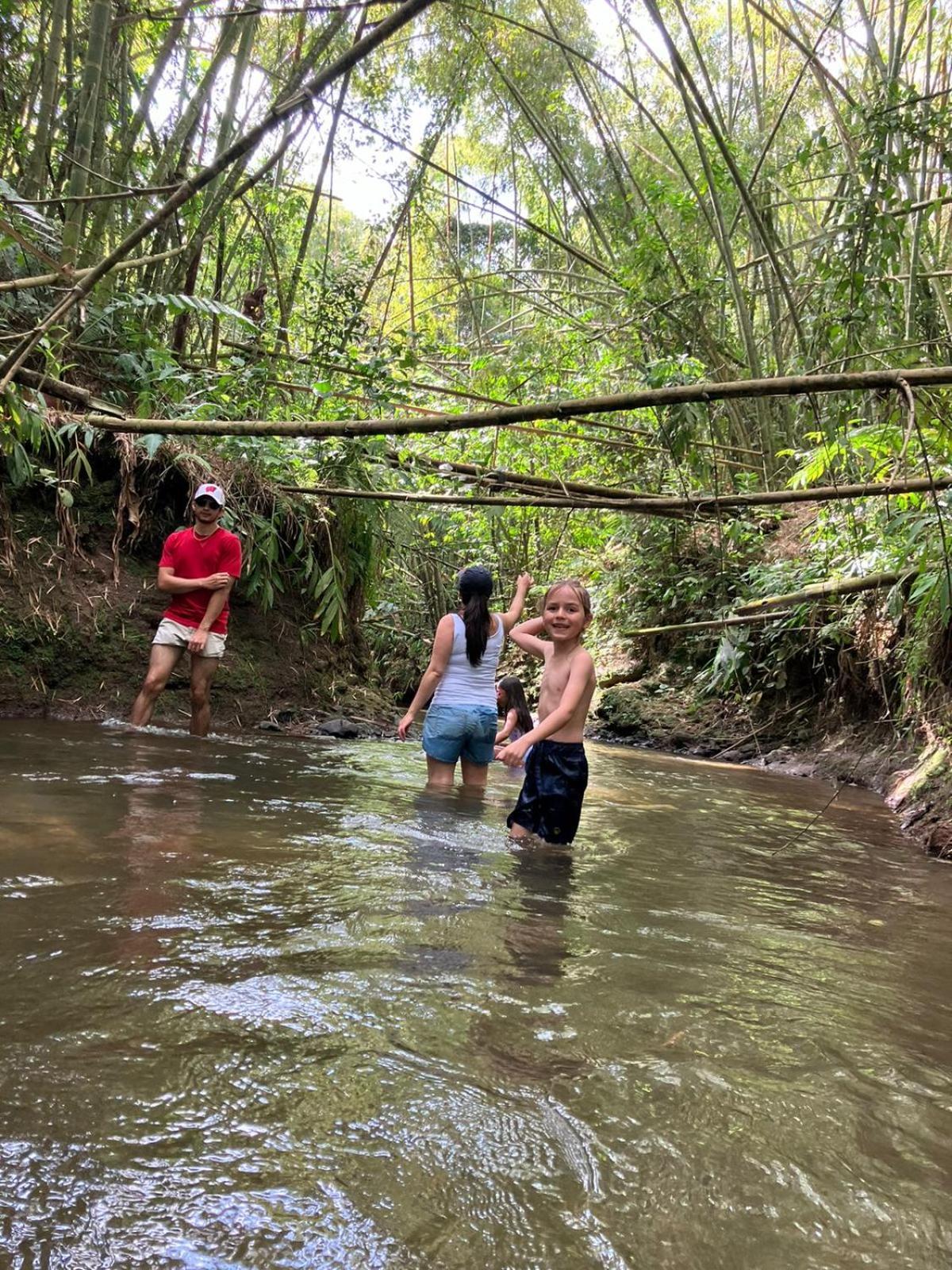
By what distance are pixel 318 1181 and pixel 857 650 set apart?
24.3 ft

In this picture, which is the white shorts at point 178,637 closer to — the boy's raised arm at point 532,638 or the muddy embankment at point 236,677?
the muddy embankment at point 236,677

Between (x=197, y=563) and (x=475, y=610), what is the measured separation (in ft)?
6.55

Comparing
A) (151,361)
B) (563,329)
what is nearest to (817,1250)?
(151,361)

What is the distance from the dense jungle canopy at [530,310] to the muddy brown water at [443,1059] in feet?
5.07

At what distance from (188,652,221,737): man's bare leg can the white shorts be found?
0.06 meters

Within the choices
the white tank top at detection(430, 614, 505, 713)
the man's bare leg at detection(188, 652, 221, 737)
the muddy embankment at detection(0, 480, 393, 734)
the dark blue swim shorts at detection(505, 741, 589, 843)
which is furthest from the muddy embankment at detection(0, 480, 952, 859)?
the white tank top at detection(430, 614, 505, 713)

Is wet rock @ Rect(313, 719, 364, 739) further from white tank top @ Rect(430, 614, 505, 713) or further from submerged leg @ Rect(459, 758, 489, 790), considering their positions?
white tank top @ Rect(430, 614, 505, 713)

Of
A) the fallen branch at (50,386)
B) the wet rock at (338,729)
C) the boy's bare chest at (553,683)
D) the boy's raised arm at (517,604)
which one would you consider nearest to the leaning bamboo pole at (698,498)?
the fallen branch at (50,386)

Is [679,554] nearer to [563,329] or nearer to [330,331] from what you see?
[563,329]

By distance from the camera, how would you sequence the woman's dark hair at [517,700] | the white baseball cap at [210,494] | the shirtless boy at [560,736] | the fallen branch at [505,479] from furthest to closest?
the woman's dark hair at [517,700] → the white baseball cap at [210,494] → the fallen branch at [505,479] → the shirtless boy at [560,736]

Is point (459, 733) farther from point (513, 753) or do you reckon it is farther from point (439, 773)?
point (513, 753)

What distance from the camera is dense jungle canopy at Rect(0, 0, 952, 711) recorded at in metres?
4.56

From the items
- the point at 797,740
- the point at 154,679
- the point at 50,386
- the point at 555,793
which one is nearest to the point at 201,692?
the point at 154,679

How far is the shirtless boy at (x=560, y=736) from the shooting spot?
157 inches
